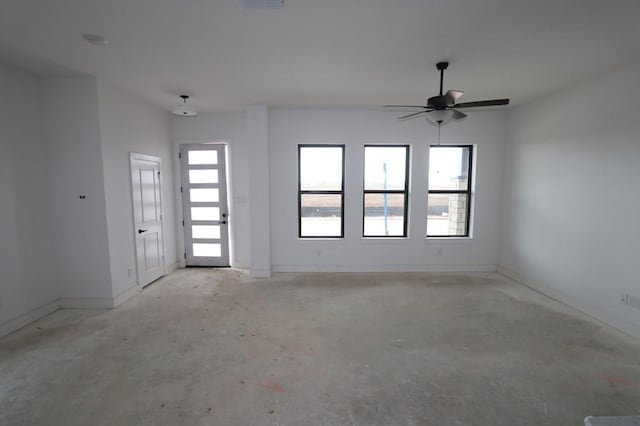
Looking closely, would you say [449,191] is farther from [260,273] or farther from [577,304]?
[260,273]

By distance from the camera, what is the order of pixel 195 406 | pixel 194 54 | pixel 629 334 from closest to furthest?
pixel 195 406, pixel 194 54, pixel 629 334

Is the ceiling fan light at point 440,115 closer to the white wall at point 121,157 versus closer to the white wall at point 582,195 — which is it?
the white wall at point 582,195


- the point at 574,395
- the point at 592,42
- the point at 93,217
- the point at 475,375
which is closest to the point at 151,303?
the point at 93,217

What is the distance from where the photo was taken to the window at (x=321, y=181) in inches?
203

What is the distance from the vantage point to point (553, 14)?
2.17 meters

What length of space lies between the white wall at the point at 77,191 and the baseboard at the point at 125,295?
9 cm

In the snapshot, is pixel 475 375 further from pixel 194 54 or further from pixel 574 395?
pixel 194 54

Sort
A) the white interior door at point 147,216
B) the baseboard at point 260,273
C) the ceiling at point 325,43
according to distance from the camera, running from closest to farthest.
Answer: the ceiling at point 325,43 → the white interior door at point 147,216 → the baseboard at point 260,273

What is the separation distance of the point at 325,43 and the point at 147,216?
3674mm

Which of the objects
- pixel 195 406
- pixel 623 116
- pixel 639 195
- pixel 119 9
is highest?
pixel 119 9

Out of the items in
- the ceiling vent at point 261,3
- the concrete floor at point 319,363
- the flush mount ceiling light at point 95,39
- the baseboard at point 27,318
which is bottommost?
the concrete floor at point 319,363

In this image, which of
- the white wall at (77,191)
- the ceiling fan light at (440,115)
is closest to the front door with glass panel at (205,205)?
the white wall at (77,191)

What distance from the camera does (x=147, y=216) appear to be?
4426 millimetres

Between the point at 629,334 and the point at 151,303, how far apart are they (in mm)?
5710
